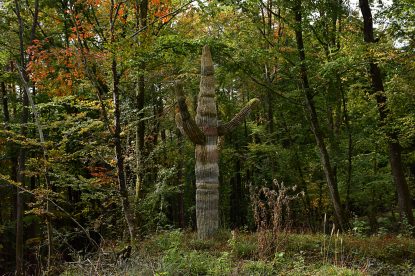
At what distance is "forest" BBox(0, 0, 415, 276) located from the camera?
686 cm

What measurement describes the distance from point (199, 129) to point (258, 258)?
2895mm

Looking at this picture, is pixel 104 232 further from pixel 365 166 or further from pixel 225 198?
pixel 365 166

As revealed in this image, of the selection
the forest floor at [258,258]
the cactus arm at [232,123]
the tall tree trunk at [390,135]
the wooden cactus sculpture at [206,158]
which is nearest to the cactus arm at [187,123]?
Result: the wooden cactus sculpture at [206,158]

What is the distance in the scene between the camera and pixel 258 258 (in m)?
6.44

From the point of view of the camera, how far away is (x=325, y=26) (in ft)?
40.7

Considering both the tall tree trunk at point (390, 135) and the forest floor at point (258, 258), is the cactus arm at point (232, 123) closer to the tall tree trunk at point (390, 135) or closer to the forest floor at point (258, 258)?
the forest floor at point (258, 258)

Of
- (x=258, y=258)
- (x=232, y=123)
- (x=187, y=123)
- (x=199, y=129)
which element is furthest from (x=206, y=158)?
(x=258, y=258)

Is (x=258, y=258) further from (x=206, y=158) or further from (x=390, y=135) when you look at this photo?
(x=390, y=135)

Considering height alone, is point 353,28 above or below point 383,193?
above

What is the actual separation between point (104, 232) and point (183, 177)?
6960 millimetres

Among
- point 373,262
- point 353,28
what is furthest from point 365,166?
point 373,262

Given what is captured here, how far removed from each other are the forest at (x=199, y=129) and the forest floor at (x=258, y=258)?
0.04 m

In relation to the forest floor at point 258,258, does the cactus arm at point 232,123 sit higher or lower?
higher

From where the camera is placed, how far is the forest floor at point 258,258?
524cm
